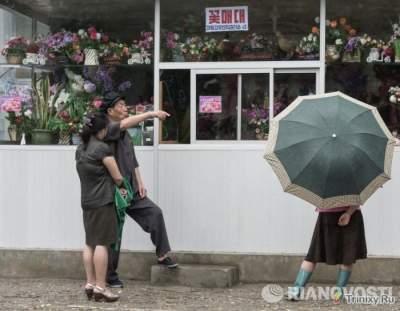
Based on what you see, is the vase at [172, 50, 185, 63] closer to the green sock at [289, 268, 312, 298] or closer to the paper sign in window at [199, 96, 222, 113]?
the paper sign in window at [199, 96, 222, 113]

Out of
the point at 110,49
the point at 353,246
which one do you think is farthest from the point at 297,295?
the point at 110,49

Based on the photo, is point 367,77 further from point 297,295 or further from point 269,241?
point 297,295

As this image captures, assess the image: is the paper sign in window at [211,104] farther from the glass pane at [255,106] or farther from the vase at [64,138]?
the vase at [64,138]

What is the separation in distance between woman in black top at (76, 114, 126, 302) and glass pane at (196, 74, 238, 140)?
150cm

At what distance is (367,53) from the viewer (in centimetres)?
819

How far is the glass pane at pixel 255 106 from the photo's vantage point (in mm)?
8273

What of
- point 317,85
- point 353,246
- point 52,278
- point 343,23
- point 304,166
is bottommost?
point 52,278

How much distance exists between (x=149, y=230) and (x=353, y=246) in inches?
78.5

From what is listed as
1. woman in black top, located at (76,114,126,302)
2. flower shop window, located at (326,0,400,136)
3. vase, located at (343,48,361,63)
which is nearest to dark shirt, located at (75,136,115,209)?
woman in black top, located at (76,114,126,302)

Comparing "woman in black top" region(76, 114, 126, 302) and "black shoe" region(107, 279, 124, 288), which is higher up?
"woman in black top" region(76, 114, 126, 302)

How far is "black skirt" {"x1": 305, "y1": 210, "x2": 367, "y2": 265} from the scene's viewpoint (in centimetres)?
687

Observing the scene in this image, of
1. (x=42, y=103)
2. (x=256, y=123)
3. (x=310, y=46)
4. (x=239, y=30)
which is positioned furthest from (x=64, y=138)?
(x=310, y=46)

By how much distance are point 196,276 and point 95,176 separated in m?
1.59

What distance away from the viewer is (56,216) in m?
8.47
